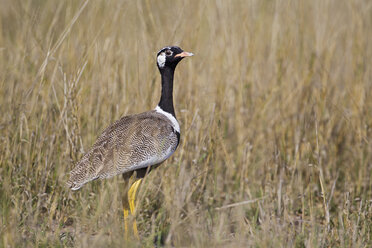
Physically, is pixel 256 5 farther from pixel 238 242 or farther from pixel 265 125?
pixel 238 242

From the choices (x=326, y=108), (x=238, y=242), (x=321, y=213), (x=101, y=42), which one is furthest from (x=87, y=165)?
(x=326, y=108)

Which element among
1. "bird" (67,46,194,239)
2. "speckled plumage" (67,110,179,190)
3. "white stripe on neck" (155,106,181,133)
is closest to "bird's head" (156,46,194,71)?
"bird" (67,46,194,239)

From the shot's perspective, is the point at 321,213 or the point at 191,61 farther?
the point at 191,61

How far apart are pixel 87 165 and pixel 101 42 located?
1.42 metres

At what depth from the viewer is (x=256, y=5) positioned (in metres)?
5.36

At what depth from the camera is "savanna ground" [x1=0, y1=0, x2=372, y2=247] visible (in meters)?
4.01

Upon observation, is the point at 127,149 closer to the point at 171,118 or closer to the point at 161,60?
the point at 171,118

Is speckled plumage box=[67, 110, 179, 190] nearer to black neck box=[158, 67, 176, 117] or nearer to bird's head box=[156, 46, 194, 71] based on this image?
black neck box=[158, 67, 176, 117]

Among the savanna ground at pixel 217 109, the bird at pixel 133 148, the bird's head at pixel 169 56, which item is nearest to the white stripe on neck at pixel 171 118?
the bird at pixel 133 148

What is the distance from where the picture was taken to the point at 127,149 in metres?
3.74

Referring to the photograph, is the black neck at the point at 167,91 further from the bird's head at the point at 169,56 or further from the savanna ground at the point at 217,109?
the savanna ground at the point at 217,109

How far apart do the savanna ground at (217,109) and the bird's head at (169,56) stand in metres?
0.33

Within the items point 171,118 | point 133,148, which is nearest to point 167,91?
point 171,118

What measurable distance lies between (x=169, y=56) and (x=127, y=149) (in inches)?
30.7
